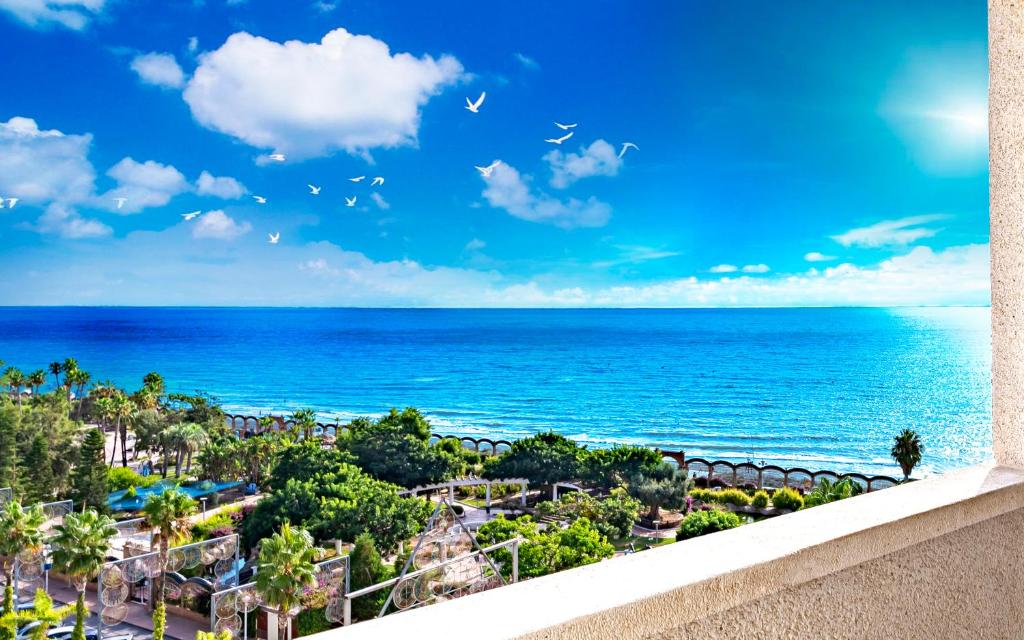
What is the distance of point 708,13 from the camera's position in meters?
49.0

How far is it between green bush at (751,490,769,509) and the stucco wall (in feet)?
52.8

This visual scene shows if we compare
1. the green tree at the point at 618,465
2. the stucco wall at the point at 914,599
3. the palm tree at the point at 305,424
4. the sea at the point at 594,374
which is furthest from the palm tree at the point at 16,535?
the sea at the point at 594,374

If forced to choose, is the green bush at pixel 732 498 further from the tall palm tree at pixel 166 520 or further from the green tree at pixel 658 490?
the tall palm tree at pixel 166 520

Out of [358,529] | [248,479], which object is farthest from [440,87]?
[358,529]

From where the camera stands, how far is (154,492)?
15258 millimetres

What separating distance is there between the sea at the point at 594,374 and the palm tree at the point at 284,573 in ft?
56.8

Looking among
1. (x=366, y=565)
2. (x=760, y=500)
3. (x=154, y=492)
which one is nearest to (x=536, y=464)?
(x=760, y=500)

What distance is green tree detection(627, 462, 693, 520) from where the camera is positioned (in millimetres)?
16500

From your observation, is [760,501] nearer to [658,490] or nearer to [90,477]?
[658,490]

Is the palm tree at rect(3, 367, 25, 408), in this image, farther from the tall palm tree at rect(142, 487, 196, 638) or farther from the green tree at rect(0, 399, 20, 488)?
the tall palm tree at rect(142, 487, 196, 638)

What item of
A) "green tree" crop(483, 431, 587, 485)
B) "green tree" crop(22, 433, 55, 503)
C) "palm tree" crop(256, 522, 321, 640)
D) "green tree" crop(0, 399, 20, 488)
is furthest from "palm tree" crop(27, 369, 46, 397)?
"palm tree" crop(256, 522, 321, 640)

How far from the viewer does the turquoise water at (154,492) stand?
14547mm

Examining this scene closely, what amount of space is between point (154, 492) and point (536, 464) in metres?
8.76

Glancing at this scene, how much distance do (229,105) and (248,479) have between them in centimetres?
2669
